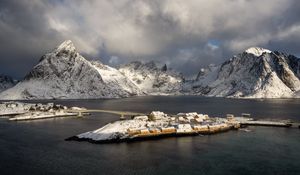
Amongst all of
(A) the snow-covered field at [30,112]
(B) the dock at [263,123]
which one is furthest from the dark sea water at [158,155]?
(A) the snow-covered field at [30,112]

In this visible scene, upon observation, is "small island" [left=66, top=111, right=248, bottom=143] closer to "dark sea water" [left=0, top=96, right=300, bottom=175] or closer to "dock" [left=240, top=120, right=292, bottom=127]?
"dark sea water" [left=0, top=96, right=300, bottom=175]

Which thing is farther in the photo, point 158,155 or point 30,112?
point 30,112

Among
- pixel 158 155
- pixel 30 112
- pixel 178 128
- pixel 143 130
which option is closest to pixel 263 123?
pixel 178 128

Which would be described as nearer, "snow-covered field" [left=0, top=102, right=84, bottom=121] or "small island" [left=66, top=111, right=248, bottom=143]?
"small island" [left=66, top=111, right=248, bottom=143]

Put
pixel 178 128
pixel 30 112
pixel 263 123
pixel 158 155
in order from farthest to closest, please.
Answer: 1. pixel 30 112
2. pixel 263 123
3. pixel 178 128
4. pixel 158 155

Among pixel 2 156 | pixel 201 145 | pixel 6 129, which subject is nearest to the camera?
pixel 2 156

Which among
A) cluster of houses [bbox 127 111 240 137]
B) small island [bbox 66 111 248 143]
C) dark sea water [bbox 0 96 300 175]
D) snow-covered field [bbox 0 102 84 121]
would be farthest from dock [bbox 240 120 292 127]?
snow-covered field [bbox 0 102 84 121]

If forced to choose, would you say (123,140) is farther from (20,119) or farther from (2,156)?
(20,119)

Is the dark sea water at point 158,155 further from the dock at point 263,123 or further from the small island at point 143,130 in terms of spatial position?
the dock at point 263,123

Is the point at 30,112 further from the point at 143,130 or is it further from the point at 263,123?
the point at 263,123

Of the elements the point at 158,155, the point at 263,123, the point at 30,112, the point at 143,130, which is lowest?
the point at 158,155

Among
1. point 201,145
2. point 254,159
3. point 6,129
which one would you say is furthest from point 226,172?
point 6,129
